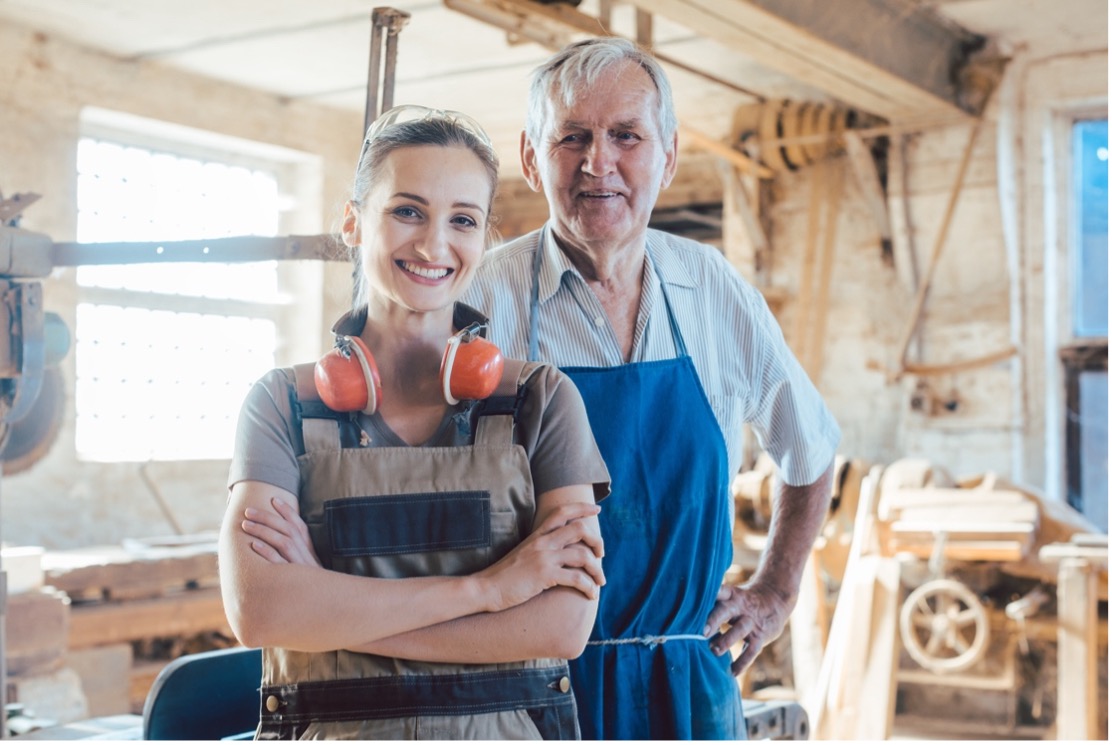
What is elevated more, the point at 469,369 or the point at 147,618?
the point at 469,369

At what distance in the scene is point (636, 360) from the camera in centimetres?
204

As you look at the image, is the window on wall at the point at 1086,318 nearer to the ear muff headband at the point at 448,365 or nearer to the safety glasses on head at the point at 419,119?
the safety glasses on head at the point at 419,119

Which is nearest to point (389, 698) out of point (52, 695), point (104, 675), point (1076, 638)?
point (52, 695)

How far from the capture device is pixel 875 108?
7.04 m

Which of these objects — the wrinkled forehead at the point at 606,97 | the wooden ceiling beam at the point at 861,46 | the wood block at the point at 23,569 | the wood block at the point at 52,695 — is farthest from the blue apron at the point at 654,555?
the wooden ceiling beam at the point at 861,46

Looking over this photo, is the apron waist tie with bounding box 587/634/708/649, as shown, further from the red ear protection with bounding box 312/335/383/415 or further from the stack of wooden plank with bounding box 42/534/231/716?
Answer: the stack of wooden plank with bounding box 42/534/231/716

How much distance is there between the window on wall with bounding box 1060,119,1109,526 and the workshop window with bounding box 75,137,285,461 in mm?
4548

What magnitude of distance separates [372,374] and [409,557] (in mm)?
226

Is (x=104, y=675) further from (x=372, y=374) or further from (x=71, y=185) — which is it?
(x=372, y=374)

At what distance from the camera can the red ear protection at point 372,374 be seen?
1.54 m

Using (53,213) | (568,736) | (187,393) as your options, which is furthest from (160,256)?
(187,393)

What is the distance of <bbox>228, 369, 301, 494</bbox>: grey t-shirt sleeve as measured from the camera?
151 cm


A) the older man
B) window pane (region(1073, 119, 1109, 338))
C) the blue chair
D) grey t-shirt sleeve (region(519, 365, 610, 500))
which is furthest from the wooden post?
grey t-shirt sleeve (region(519, 365, 610, 500))

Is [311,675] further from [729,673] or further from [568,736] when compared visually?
[729,673]
